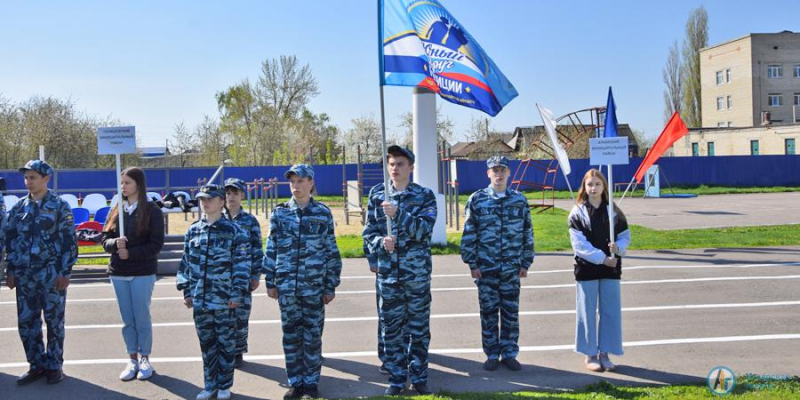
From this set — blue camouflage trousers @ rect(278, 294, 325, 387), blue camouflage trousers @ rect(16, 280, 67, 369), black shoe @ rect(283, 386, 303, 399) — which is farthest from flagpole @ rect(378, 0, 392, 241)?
blue camouflage trousers @ rect(16, 280, 67, 369)

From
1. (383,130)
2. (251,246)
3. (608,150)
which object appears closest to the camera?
(383,130)

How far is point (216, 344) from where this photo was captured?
18.5 ft

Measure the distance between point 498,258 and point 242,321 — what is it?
2.46 meters

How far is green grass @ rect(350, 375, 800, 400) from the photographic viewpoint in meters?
5.28

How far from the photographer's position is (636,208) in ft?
94.9

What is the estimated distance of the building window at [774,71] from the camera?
224ft

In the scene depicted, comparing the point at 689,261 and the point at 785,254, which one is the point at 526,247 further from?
the point at 785,254

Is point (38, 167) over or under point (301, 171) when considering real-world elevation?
over

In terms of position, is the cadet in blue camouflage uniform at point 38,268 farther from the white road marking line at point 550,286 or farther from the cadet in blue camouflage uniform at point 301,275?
the white road marking line at point 550,286

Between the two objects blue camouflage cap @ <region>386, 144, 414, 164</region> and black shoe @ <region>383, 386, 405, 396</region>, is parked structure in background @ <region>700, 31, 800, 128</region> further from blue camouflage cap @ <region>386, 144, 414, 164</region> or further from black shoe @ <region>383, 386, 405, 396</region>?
black shoe @ <region>383, 386, 405, 396</region>

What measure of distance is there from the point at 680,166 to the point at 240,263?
4514 cm

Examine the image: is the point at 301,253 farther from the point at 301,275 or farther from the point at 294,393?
the point at 294,393

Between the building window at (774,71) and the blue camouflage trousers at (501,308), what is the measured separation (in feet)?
238

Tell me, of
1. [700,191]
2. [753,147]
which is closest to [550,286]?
[700,191]
